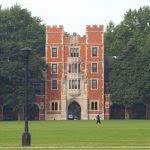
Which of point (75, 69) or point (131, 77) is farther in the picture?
point (75, 69)

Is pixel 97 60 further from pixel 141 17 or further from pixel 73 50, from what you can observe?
pixel 141 17

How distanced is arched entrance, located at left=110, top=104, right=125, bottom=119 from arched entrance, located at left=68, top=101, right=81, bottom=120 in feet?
16.9

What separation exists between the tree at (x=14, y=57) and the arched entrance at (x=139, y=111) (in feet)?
50.1

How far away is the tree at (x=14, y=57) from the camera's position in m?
112

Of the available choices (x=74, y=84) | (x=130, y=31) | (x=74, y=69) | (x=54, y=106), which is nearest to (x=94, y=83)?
(x=74, y=84)

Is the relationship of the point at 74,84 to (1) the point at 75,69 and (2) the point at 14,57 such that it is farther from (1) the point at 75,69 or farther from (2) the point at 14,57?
(2) the point at 14,57

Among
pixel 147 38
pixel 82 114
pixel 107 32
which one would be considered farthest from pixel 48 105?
pixel 107 32

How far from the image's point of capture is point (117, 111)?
120 metres

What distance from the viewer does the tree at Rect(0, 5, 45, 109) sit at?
111750 mm

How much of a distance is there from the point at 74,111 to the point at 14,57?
14282mm

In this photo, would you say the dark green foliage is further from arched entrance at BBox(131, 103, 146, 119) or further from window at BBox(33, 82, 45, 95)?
window at BBox(33, 82, 45, 95)

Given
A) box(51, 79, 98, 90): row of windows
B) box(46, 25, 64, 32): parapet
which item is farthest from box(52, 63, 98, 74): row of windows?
box(46, 25, 64, 32): parapet

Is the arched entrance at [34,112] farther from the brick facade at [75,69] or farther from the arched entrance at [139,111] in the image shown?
the arched entrance at [139,111]

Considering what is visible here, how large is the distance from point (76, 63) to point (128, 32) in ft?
52.7
